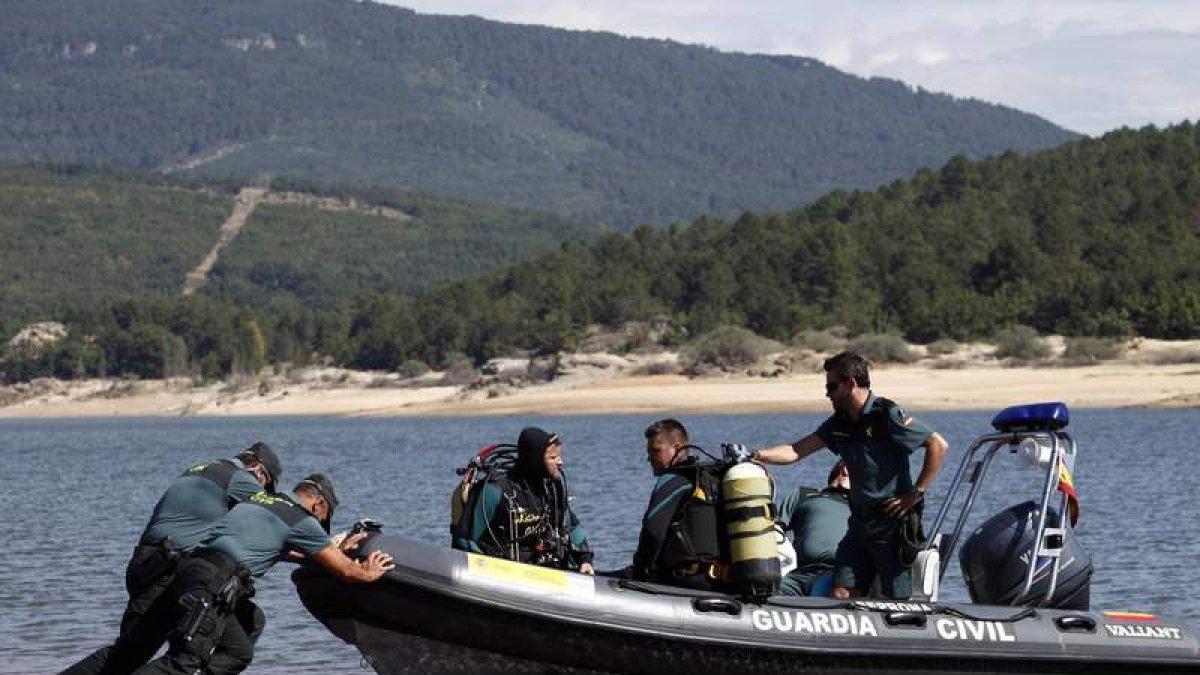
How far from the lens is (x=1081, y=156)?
278ft

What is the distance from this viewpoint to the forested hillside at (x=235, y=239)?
516 ft

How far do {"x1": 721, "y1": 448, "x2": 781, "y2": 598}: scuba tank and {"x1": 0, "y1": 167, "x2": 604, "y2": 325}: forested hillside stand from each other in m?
132

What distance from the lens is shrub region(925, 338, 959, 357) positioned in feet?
216

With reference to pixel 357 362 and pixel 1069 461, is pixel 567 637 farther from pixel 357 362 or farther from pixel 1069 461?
pixel 357 362

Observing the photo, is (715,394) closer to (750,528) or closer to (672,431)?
(672,431)

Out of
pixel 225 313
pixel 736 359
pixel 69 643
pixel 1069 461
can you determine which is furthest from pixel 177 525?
pixel 225 313

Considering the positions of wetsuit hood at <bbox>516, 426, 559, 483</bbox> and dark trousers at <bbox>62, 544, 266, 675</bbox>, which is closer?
dark trousers at <bbox>62, 544, 266, 675</bbox>

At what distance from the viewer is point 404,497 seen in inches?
1186

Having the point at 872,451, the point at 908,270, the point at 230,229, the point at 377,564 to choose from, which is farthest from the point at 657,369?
the point at 230,229

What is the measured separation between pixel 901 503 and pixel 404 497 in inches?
812

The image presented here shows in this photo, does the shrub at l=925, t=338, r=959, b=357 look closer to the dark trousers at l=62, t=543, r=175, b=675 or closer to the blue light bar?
the blue light bar

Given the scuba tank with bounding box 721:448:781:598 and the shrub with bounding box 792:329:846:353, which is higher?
the scuba tank with bounding box 721:448:781:598

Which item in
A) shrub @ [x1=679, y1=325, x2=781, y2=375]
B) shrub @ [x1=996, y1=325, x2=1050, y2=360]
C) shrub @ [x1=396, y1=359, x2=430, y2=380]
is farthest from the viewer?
shrub @ [x1=396, y1=359, x2=430, y2=380]

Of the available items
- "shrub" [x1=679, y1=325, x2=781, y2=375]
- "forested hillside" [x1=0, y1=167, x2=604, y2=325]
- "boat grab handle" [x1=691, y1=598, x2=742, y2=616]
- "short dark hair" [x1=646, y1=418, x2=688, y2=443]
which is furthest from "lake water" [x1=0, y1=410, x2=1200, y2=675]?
"forested hillside" [x1=0, y1=167, x2=604, y2=325]
